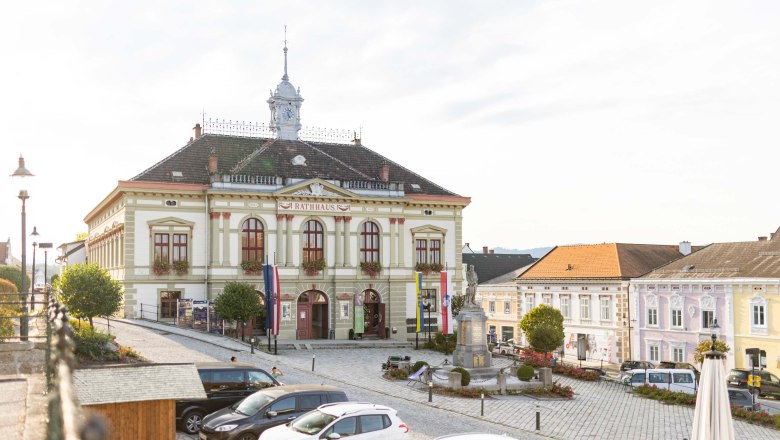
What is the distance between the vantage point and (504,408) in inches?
1020

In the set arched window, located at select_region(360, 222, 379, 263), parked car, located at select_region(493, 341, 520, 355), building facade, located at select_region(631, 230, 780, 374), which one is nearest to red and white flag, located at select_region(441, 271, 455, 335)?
parked car, located at select_region(493, 341, 520, 355)

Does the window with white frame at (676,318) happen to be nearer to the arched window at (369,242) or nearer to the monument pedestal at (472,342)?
the arched window at (369,242)

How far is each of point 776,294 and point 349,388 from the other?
96.1ft

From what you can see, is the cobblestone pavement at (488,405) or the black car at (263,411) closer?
the black car at (263,411)

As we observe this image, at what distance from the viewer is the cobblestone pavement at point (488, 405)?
22.7 meters

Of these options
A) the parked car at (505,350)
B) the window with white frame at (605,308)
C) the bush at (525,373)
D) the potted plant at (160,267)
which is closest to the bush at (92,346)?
the bush at (525,373)

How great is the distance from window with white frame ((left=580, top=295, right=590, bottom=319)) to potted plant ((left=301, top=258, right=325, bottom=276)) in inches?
867

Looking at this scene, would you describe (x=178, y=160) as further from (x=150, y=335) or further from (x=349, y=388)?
(x=349, y=388)

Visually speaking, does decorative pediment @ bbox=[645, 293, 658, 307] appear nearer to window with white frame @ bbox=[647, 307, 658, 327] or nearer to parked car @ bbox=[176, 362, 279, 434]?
window with white frame @ bbox=[647, 307, 658, 327]

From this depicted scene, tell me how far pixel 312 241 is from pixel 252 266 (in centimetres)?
419

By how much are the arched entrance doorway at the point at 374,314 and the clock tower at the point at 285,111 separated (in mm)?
12807

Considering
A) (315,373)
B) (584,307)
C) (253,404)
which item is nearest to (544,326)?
(315,373)

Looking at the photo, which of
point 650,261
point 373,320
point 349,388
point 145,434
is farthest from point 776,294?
point 145,434

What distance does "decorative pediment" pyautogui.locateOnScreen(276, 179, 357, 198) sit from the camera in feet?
149
